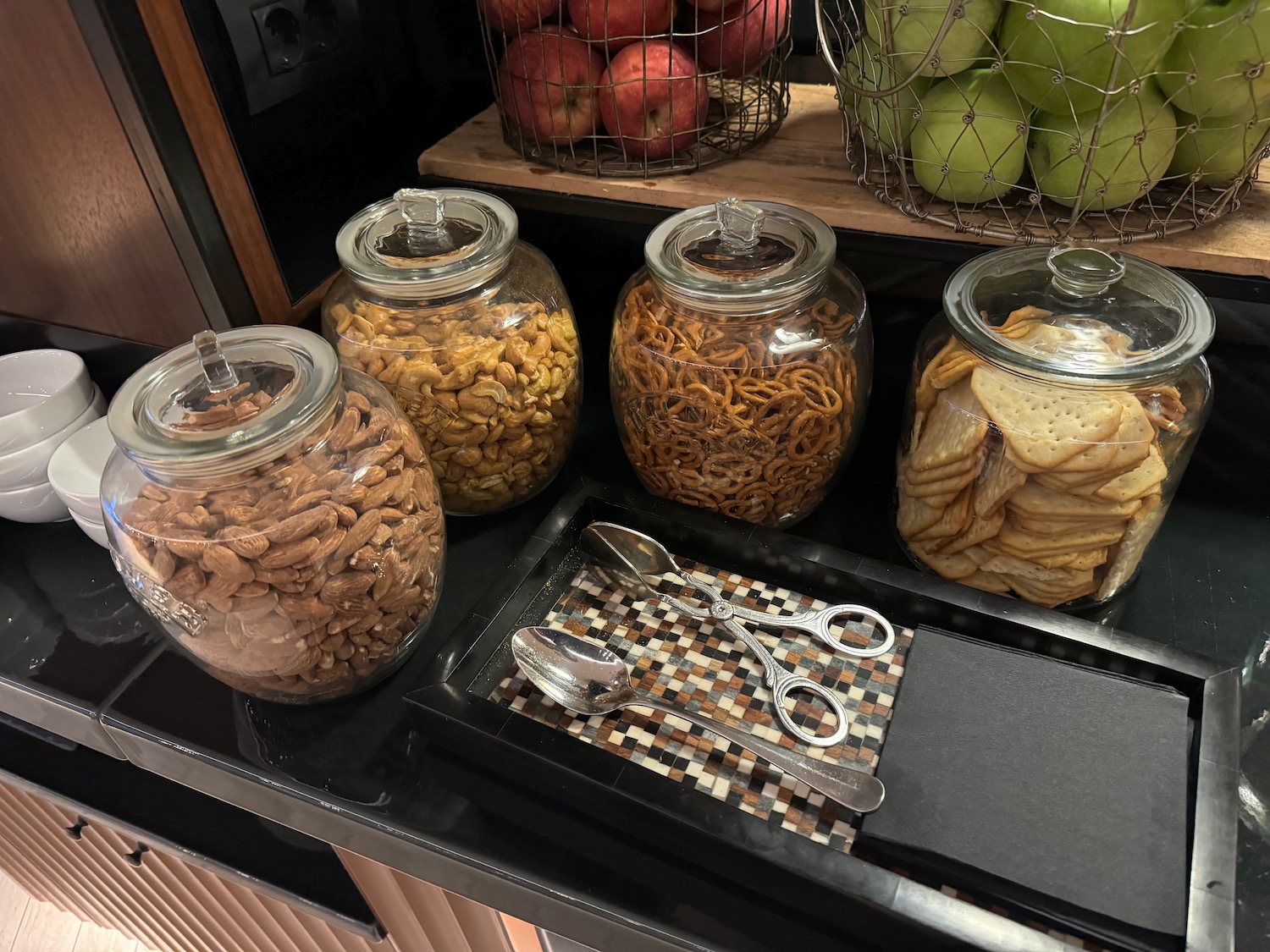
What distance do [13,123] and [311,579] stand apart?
42 centimetres

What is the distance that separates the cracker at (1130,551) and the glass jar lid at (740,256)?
0.27 m

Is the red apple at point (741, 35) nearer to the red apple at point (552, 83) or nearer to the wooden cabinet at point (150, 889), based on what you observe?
the red apple at point (552, 83)

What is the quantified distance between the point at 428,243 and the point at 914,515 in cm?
41

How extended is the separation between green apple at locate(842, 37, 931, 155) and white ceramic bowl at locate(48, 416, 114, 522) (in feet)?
2.10

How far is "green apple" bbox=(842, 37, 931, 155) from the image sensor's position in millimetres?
652

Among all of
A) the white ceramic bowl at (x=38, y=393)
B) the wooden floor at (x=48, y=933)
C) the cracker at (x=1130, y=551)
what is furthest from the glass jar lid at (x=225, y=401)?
the wooden floor at (x=48, y=933)

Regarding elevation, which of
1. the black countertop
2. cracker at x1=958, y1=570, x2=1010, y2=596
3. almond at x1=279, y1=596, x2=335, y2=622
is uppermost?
almond at x1=279, y1=596, x2=335, y2=622

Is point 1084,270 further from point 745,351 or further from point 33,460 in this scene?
point 33,460

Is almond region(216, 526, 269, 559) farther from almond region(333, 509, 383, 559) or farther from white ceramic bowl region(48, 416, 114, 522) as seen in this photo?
white ceramic bowl region(48, 416, 114, 522)

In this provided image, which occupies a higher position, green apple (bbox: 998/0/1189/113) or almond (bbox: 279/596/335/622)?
green apple (bbox: 998/0/1189/113)

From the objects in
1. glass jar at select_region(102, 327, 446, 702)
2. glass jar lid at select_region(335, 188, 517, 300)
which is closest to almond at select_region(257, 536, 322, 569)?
glass jar at select_region(102, 327, 446, 702)

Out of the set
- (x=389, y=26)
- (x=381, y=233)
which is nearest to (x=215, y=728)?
(x=381, y=233)

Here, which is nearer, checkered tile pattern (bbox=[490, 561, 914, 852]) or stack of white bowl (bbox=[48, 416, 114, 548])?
checkered tile pattern (bbox=[490, 561, 914, 852])

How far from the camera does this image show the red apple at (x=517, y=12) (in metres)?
0.72
